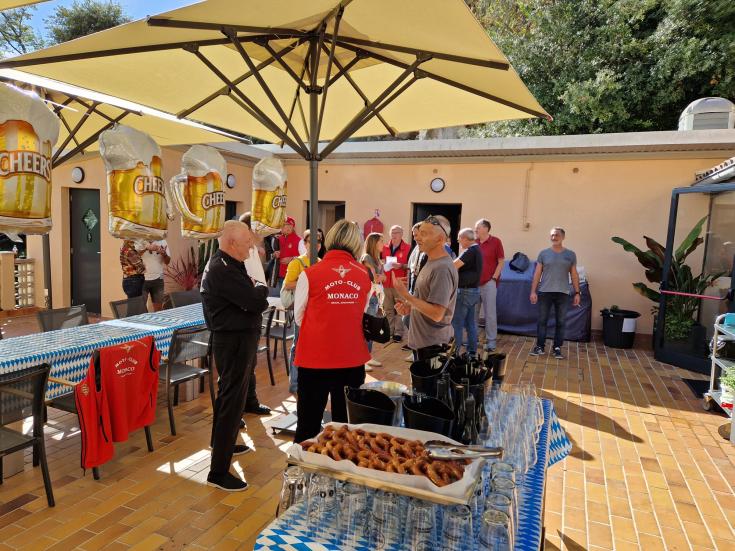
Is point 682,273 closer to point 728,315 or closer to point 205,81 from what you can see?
point 728,315

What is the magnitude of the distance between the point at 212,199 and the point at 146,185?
559 millimetres

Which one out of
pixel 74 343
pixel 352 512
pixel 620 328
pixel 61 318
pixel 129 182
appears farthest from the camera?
pixel 620 328

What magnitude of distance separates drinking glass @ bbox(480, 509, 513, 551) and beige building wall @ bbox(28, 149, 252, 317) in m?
8.58

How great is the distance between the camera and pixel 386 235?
10898mm

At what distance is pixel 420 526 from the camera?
1.38 m

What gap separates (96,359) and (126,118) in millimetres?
2844

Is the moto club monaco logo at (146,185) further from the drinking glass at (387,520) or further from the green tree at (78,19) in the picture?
the green tree at (78,19)

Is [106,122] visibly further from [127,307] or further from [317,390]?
[317,390]

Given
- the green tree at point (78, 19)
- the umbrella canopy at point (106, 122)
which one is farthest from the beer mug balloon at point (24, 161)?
the green tree at point (78, 19)

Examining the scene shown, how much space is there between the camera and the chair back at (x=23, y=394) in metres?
2.77

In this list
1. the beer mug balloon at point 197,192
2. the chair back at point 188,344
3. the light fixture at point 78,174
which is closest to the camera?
the beer mug balloon at point 197,192

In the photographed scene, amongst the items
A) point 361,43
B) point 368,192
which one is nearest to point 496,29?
point 368,192

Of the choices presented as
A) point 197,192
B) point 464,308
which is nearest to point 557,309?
point 464,308

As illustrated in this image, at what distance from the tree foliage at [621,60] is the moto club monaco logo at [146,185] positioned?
15748 mm
